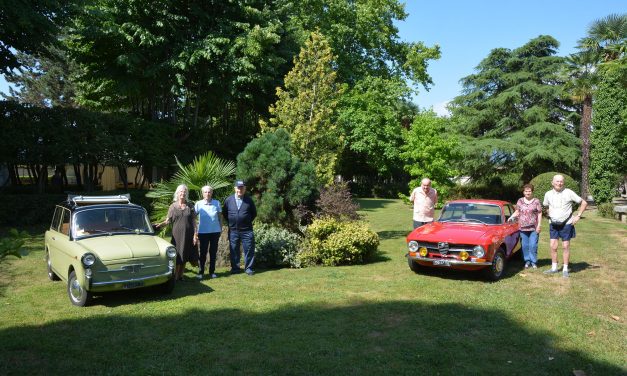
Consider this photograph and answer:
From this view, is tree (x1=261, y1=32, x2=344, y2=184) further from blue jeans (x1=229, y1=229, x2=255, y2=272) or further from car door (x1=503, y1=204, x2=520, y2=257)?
car door (x1=503, y1=204, x2=520, y2=257)

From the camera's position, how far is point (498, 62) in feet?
114

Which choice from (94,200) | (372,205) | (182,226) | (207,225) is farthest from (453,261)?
(372,205)

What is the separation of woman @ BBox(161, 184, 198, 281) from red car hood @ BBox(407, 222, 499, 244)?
443 cm

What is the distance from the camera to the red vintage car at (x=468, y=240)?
891cm

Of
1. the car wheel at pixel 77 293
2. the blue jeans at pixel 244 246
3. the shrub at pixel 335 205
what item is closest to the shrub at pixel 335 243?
the shrub at pixel 335 205

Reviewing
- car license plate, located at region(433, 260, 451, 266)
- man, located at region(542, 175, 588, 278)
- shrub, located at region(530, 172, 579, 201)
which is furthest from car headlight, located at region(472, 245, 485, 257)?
shrub, located at region(530, 172, 579, 201)

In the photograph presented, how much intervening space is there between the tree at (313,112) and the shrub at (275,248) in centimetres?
241

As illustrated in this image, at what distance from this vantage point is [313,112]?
43.1 ft

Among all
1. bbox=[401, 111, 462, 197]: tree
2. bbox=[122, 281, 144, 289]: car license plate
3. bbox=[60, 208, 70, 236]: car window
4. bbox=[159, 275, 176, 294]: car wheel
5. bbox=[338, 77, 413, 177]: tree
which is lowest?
bbox=[159, 275, 176, 294]: car wheel

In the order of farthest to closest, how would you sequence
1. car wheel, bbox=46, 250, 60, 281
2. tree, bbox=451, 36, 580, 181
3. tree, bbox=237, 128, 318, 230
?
tree, bbox=451, 36, 580, 181, tree, bbox=237, 128, 318, 230, car wheel, bbox=46, 250, 60, 281

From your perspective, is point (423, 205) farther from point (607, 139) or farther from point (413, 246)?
point (607, 139)

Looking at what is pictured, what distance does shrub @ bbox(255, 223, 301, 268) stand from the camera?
35.3 ft

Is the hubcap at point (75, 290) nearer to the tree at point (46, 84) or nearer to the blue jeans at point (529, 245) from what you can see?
the blue jeans at point (529, 245)

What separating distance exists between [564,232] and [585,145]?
2360cm
